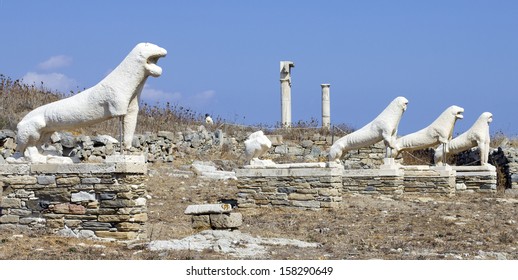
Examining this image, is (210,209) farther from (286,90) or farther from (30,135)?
(286,90)

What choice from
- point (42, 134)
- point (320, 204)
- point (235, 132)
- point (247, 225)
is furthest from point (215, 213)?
point (235, 132)

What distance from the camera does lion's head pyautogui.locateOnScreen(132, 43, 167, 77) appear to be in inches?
427

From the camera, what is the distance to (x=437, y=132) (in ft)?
71.0

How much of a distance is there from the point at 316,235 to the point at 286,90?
2064 cm

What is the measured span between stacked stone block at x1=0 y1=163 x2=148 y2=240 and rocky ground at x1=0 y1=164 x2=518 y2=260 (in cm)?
33

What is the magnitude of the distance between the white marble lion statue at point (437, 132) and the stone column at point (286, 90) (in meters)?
10.2

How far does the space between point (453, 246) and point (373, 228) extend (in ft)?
7.74

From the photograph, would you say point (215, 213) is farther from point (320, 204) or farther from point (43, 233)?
point (320, 204)

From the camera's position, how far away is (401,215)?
15125 mm

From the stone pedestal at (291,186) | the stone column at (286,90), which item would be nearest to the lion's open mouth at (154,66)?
the stone pedestal at (291,186)

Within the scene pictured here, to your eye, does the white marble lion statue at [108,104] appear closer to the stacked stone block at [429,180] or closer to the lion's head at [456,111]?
the stacked stone block at [429,180]

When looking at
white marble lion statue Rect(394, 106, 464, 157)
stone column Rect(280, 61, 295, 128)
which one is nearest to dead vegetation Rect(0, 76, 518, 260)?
white marble lion statue Rect(394, 106, 464, 157)

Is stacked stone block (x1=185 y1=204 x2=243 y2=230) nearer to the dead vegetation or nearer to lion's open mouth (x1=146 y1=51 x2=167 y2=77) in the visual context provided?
the dead vegetation

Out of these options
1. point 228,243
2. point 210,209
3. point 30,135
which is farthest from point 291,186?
point 30,135
